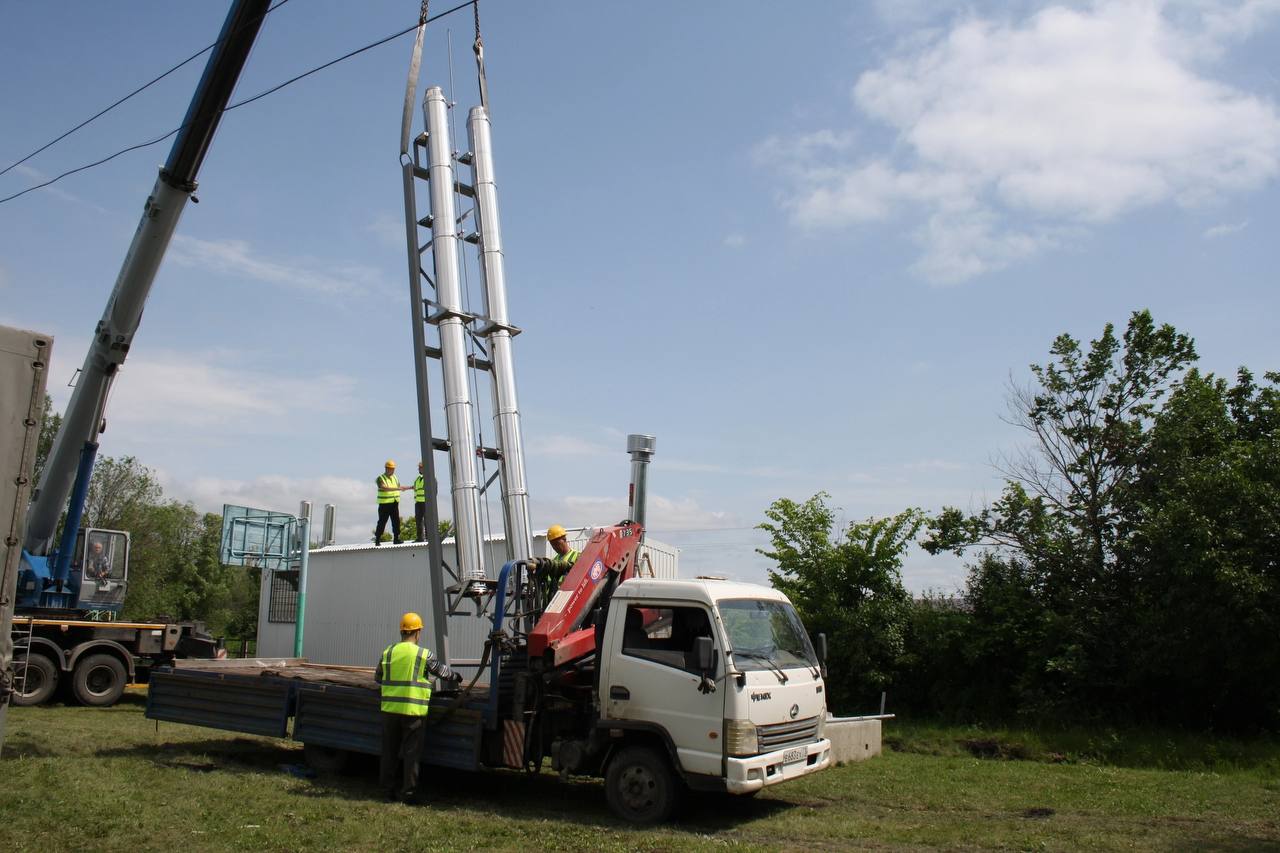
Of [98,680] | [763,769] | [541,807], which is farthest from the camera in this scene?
[98,680]

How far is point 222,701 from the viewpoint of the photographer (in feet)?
36.4

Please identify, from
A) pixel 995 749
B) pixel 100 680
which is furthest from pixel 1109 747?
pixel 100 680

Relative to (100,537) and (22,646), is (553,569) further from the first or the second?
(100,537)

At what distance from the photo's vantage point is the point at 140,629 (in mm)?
17906

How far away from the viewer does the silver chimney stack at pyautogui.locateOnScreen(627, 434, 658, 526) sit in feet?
33.7

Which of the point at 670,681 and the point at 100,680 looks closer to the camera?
the point at 670,681

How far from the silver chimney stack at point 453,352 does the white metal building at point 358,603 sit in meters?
9.23

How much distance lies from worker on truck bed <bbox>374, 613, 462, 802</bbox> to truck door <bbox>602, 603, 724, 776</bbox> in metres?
1.79

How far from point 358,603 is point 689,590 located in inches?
672

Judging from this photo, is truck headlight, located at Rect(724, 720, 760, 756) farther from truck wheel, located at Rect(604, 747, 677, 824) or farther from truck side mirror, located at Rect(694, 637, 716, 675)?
truck wheel, located at Rect(604, 747, 677, 824)

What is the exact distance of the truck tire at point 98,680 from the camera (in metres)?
16.8

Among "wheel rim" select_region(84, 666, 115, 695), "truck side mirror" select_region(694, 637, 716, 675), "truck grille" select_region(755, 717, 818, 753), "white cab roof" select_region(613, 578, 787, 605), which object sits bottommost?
"wheel rim" select_region(84, 666, 115, 695)

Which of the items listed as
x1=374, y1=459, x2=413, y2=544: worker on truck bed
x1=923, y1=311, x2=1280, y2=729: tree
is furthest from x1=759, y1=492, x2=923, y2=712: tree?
x1=374, y1=459, x2=413, y2=544: worker on truck bed

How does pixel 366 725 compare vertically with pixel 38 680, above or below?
above
